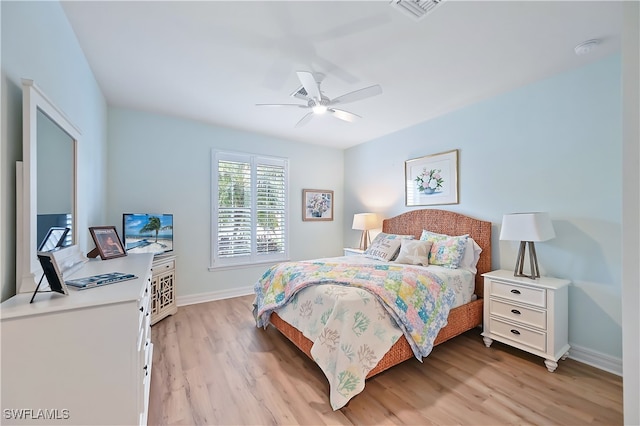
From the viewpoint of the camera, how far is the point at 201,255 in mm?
4086

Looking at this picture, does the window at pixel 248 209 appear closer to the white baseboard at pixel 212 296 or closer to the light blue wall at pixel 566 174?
the white baseboard at pixel 212 296

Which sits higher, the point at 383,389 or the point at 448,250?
the point at 448,250

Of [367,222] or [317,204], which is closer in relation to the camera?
[367,222]

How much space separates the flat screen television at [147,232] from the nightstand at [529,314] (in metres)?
3.78

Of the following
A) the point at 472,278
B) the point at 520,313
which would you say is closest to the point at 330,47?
the point at 472,278

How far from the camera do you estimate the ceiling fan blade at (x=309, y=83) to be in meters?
2.14

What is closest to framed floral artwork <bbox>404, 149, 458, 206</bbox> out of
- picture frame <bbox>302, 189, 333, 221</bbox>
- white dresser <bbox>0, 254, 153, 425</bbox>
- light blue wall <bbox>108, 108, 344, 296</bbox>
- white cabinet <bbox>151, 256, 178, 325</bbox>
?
picture frame <bbox>302, 189, 333, 221</bbox>

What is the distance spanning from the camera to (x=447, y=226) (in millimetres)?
3576

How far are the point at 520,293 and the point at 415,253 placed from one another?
1060mm

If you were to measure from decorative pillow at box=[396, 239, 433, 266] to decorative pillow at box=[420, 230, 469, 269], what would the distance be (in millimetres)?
72

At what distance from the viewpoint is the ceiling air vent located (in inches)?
68.6

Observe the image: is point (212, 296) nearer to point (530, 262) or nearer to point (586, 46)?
point (530, 262)

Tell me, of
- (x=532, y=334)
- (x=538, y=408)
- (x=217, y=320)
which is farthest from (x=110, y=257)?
(x=532, y=334)

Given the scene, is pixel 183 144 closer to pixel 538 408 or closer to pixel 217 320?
pixel 217 320
